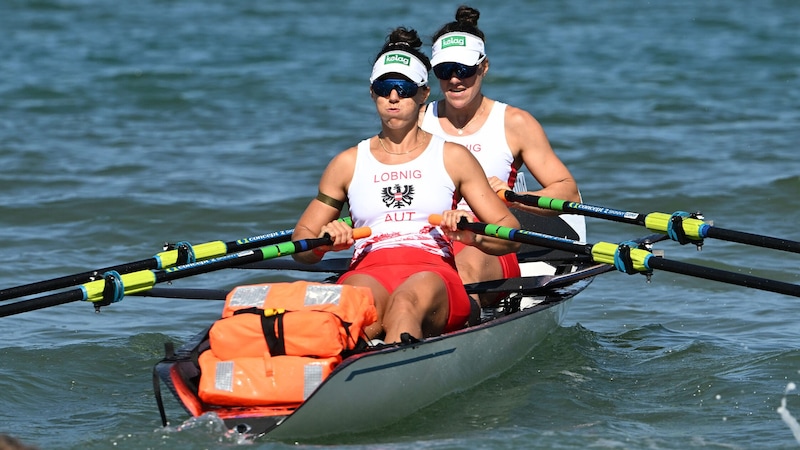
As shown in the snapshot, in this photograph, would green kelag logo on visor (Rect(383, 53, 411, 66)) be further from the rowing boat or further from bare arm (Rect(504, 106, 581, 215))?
bare arm (Rect(504, 106, 581, 215))

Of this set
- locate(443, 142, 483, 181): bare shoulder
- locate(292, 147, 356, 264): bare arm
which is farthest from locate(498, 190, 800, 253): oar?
locate(292, 147, 356, 264): bare arm

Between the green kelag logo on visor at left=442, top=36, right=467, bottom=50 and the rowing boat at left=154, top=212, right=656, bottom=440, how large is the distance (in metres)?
1.57

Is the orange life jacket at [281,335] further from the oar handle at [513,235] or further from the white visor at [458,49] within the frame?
the white visor at [458,49]

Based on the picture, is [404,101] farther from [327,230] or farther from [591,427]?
[591,427]

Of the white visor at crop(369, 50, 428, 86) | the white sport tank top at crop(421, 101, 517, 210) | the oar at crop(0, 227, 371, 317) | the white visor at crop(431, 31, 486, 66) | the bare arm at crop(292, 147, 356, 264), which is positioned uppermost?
the white visor at crop(431, 31, 486, 66)

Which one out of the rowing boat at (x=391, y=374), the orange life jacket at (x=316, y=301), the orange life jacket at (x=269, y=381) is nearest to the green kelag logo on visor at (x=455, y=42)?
the rowing boat at (x=391, y=374)

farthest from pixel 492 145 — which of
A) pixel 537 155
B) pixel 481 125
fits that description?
pixel 537 155

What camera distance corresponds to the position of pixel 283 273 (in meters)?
10.3

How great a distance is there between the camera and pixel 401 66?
251 inches

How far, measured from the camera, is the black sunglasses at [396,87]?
6348mm

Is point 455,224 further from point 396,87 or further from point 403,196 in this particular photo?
point 396,87

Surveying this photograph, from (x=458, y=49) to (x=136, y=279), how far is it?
2.64 meters

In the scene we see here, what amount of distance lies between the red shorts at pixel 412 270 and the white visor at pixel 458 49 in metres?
1.64

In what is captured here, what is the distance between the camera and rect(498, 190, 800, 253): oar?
22.7ft
